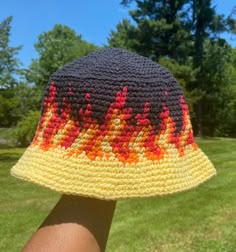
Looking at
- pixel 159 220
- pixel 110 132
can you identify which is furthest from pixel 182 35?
pixel 110 132

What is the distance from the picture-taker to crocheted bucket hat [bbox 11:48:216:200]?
1150mm

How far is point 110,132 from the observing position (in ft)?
3.82

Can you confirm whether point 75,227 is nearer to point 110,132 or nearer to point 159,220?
point 110,132

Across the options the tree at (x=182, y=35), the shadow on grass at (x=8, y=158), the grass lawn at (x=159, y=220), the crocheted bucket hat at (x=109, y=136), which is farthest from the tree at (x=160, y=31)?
the crocheted bucket hat at (x=109, y=136)

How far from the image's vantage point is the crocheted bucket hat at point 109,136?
1.15 m

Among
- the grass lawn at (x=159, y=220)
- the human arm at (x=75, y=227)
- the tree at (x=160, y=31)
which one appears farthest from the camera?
the tree at (x=160, y=31)

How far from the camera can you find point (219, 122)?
29.4m

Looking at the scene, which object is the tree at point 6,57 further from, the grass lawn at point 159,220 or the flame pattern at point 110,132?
the flame pattern at point 110,132

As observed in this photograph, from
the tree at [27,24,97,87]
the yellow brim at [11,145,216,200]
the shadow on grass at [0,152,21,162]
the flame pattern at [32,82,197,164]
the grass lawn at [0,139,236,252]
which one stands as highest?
the tree at [27,24,97,87]

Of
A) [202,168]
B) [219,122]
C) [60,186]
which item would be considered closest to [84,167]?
[60,186]

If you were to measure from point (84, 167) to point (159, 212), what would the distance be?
16.0ft

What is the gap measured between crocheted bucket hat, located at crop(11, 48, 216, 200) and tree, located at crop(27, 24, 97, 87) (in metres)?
28.4

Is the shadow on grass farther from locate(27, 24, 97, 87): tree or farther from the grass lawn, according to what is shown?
→ locate(27, 24, 97, 87): tree

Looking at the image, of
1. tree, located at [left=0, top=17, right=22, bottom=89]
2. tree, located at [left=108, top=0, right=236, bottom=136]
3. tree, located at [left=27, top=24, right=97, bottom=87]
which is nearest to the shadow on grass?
tree, located at [left=0, top=17, right=22, bottom=89]
